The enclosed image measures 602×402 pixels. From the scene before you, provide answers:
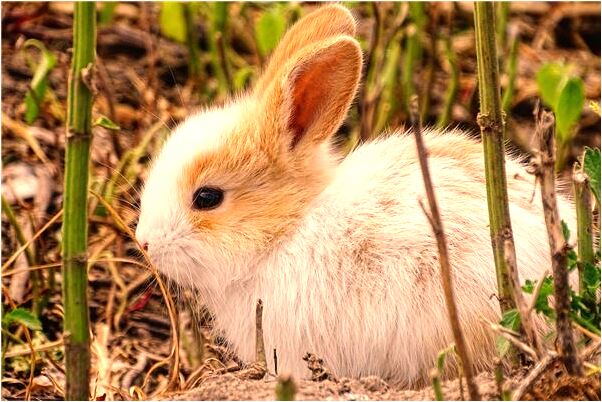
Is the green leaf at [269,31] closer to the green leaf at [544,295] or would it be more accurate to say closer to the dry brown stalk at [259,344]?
the dry brown stalk at [259,344]

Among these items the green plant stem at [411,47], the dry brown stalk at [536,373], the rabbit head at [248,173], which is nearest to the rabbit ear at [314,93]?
the rabbit head at [248,173]

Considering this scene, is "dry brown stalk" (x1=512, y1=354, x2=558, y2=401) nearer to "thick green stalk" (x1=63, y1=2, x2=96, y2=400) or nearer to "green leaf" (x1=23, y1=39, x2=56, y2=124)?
"thick green stalk" (x1=63, y1=2, x2=96, y2=400)

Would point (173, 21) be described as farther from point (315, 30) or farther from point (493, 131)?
point (493, 131)

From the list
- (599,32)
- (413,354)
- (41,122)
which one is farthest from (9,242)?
(599,32)

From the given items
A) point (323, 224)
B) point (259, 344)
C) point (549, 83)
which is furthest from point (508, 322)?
point (549, 83)

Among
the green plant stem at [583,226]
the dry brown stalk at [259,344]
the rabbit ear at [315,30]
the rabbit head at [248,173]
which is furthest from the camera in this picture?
the rabbit ear at [315,30]

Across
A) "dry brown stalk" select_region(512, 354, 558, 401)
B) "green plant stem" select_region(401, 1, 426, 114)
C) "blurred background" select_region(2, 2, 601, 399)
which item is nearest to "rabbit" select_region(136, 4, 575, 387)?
"blurred background" select_region(2, 2, 601, 399)
